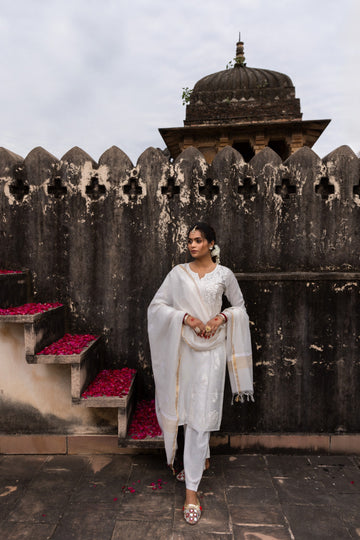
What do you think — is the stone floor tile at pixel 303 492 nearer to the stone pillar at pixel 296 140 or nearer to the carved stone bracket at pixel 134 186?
the carved stone bracket at pixel 134 186

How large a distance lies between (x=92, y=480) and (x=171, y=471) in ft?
2.45

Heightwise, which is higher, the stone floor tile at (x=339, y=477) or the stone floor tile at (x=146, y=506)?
the stone floor tile at (x=146, y=506)

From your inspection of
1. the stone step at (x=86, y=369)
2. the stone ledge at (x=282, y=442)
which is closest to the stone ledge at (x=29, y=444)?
the stone step at (x=86, y=369)

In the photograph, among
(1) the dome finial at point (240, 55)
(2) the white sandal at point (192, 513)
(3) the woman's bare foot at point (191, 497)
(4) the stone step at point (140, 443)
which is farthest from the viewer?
(1) the dome finial at point (240, 55)

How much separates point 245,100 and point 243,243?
7026mm

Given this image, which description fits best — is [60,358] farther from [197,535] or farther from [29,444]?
[197,535]

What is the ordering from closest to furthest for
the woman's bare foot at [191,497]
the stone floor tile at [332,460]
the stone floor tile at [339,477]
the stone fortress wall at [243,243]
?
the woman's bare foot at [191,497] → the stone floor tile at [339,477] → the stone floor tile at [332,460] → the stone fortress wall at [243,243]

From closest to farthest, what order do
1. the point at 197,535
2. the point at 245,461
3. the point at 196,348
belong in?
1. the point at 197,535
2. the point at 196,348
3. the point at 245,461

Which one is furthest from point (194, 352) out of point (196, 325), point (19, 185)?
point (19, 185)

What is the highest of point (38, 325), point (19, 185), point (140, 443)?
point (19, 185)

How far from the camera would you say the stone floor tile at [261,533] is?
2.50 meters

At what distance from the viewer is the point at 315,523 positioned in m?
2.64

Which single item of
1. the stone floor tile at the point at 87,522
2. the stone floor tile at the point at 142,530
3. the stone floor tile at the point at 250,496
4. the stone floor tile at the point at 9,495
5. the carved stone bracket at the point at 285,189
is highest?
the carved stone bracket at the point at 285,189

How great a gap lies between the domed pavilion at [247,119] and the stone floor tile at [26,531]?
853 cm
